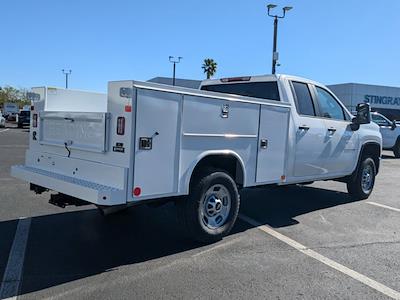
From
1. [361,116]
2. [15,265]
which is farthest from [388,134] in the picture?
[15,265]

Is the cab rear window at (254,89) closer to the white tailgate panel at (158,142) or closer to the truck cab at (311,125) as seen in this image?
the truck cab at (311,125)

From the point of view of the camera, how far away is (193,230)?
530 centimetres

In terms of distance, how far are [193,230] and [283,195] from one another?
4.20m

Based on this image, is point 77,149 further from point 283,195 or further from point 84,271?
point 283,195

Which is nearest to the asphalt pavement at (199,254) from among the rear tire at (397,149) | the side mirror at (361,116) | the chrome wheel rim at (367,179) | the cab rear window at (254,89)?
the chrome wheel rim at (367,179)

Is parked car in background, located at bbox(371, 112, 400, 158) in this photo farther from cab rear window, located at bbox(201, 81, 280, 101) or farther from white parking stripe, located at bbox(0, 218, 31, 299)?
white parking stripe, located at bbox(0, 218, 31, 299)

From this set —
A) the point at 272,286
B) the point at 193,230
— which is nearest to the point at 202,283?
the point at 272,286

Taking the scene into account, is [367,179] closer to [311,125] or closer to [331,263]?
[311,125]

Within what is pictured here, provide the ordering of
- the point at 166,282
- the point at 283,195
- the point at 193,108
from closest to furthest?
the point at 166,282 → the point at 193,108 → the point at 283,195

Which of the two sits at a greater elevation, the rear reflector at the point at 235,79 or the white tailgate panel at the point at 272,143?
the rear reflector at the point at 235,79

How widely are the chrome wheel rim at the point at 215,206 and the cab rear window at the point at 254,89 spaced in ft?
6.33

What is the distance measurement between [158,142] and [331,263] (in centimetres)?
239

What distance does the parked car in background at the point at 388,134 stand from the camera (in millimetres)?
19391

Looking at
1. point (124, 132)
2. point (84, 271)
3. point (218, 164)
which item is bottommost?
point (84, 271)
